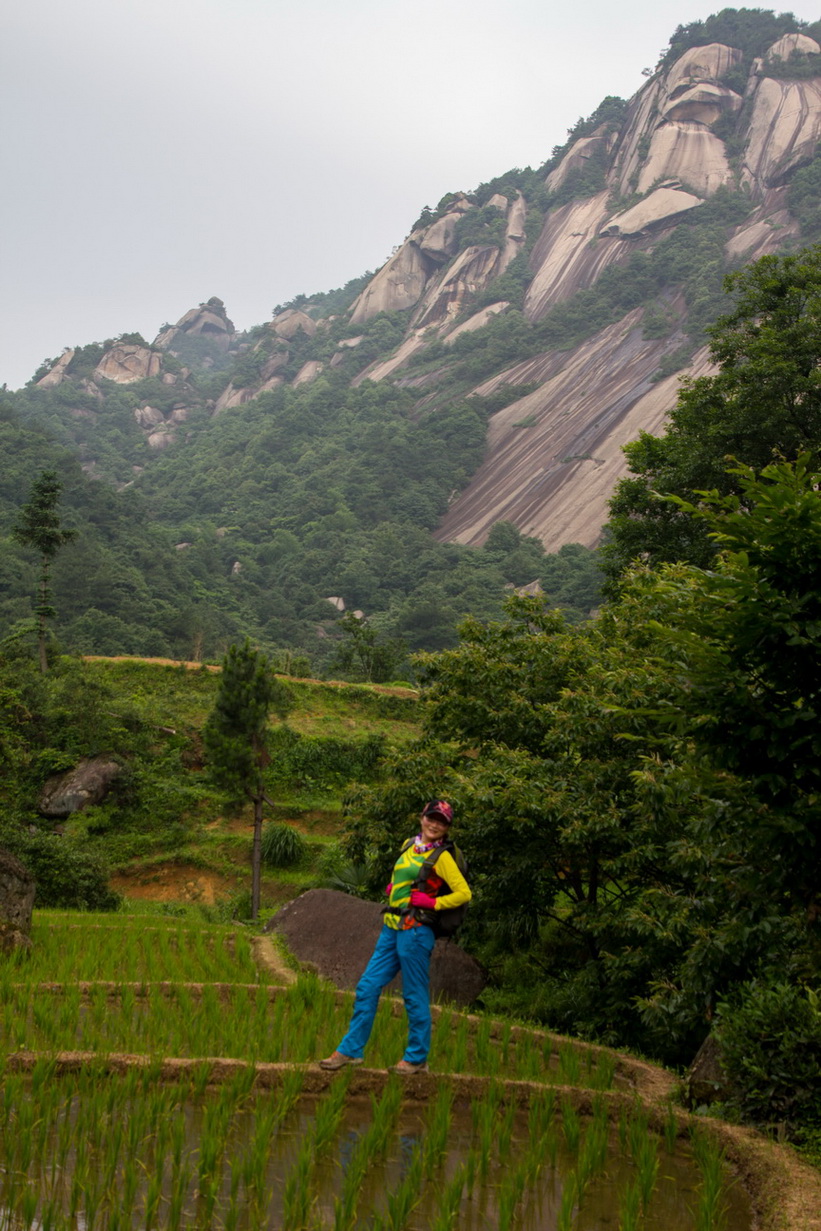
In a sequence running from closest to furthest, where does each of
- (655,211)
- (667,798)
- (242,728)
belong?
(667,798) < (242,728) < (655,211)

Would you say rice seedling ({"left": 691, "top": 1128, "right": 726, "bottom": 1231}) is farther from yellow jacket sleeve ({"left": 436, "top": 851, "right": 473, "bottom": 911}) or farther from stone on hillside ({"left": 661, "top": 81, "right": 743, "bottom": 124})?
stone on hillside ({"left": 661, "top": 81, "right": 743, "bottom": 124})

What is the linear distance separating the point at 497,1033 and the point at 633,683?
3.38 m

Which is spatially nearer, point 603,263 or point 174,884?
point 174,884

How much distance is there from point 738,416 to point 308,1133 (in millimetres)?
19232

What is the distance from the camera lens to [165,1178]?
13.6ft

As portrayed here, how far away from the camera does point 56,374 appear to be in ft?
451

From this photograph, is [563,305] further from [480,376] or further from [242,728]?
[242,728]

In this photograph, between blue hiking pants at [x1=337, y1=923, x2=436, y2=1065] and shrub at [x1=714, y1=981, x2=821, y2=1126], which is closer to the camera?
shrub at [x1=714, y1=981, x2=821, y2=1126]

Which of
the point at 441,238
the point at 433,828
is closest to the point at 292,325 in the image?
the point at 441,238

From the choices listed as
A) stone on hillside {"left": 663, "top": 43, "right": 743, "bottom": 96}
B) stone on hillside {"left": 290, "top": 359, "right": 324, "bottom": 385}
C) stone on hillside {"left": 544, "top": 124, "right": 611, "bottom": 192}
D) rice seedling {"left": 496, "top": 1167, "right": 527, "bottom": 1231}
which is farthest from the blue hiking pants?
stone on hillside {"left": 544, "top": 124, "right": 611, "bottom": 192}

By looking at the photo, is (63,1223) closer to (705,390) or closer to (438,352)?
(705,390)

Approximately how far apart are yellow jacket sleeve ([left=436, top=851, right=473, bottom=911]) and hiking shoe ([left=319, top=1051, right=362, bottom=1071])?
→ 1133 mm

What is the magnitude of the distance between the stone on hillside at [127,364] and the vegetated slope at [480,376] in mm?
319

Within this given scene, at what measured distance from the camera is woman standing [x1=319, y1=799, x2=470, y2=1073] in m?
5.63
